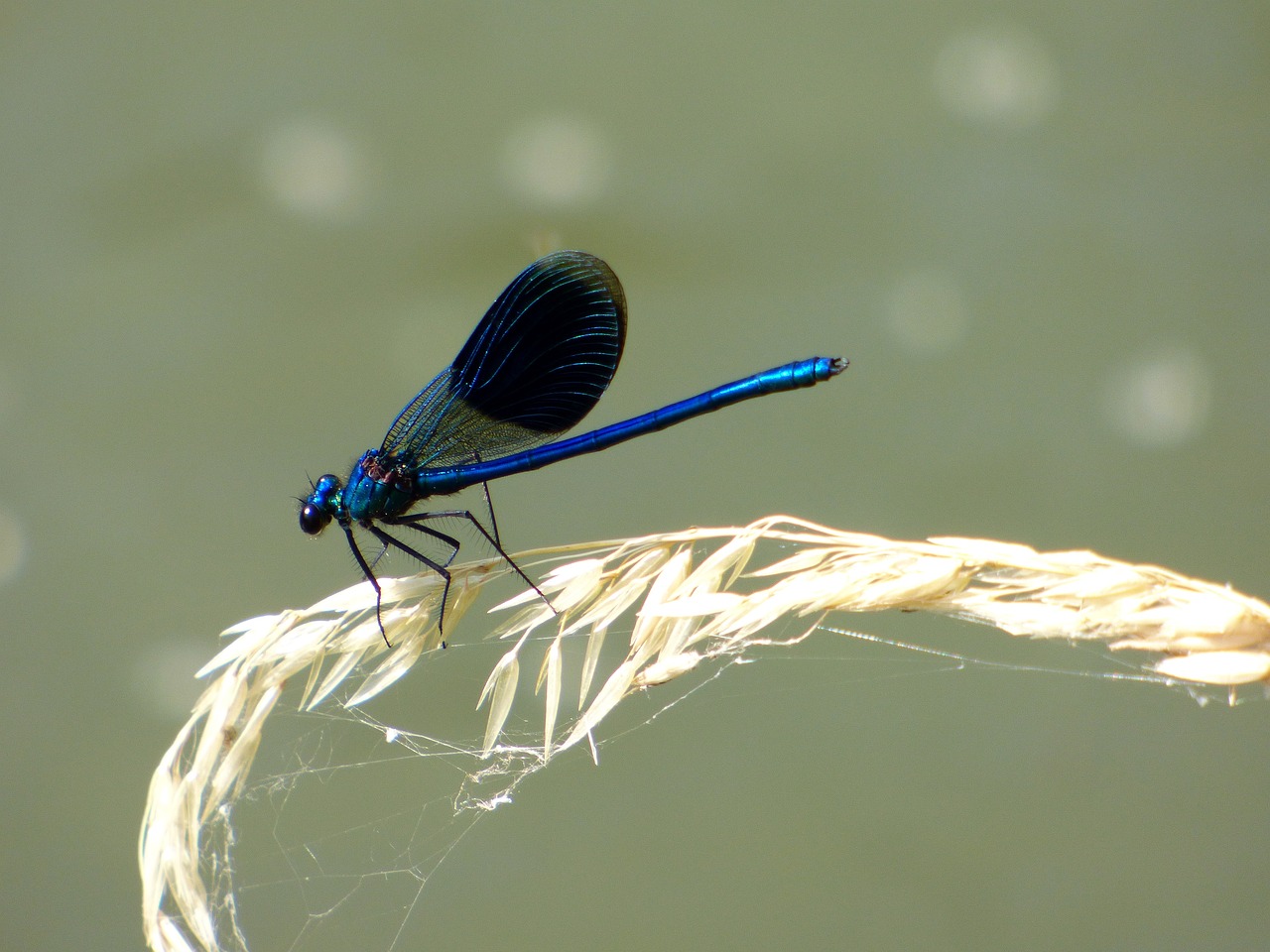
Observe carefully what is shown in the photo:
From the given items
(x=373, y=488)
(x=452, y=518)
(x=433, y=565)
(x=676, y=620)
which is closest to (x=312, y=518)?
(x=373, y=488)

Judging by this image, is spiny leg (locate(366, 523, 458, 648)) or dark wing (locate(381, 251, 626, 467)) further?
dark wing (locate(381, 251, 626, 467))

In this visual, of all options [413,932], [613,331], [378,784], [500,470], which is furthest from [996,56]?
[413,932]

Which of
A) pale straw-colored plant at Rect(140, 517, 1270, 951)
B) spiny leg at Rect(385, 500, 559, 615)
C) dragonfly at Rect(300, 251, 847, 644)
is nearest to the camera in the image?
pale straw-colored plant at Rect(140, 517, 1270, 951)

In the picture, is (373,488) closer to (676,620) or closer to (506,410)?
(506,410)

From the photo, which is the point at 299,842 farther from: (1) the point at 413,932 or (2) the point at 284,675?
(2) the point at 284,675

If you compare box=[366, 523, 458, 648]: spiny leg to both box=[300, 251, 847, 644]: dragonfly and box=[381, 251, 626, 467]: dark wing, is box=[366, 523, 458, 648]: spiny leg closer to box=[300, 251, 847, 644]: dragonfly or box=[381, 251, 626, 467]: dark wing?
box=[300, 251, 847, 644]: dragonfly

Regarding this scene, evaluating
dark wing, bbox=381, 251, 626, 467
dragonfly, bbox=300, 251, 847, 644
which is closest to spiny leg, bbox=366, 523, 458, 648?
dragonfly, bbox=300, 251, 847, 644

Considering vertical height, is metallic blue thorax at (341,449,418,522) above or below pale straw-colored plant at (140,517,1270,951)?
above
